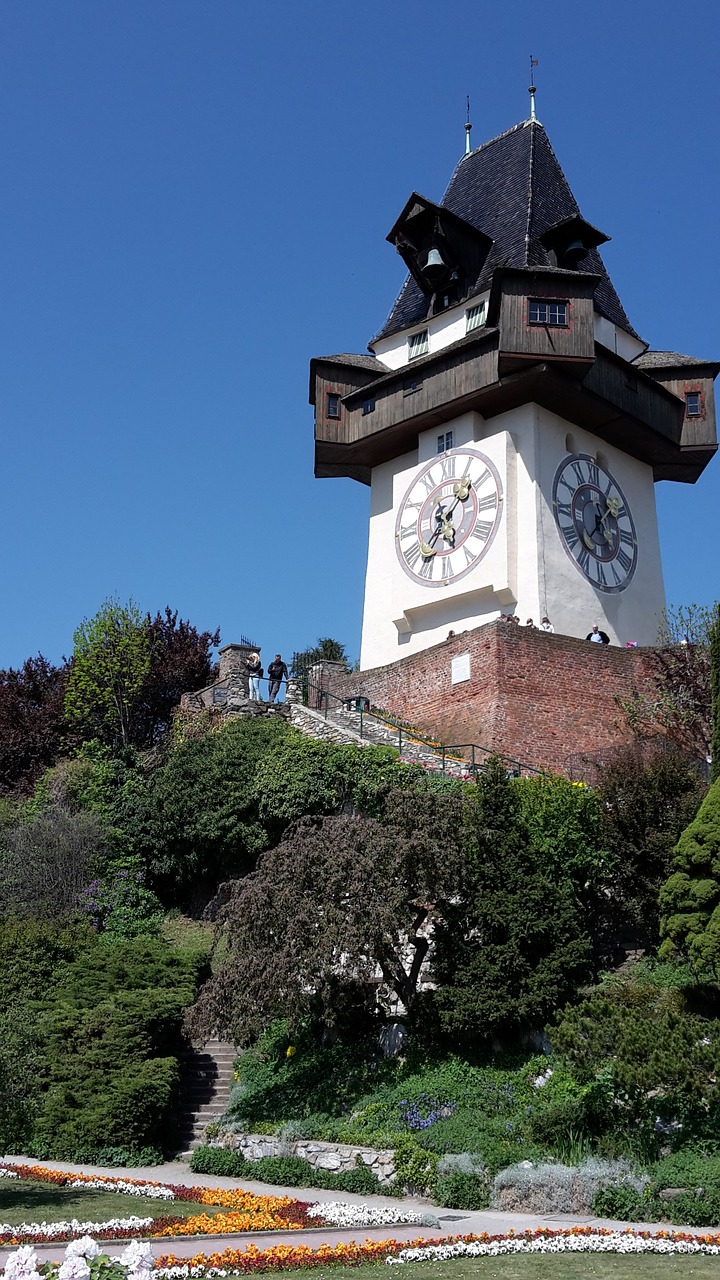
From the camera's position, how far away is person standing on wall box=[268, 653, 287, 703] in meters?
28.5

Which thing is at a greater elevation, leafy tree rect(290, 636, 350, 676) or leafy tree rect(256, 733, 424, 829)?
leafy tree rect(290, 636, 350, 676)

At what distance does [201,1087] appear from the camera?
58.6 feet

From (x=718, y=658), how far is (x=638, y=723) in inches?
345

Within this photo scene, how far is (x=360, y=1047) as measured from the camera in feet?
54.1

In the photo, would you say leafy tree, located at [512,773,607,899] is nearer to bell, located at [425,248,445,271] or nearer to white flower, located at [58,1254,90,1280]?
white flower, located at [58,1254,90,1280]

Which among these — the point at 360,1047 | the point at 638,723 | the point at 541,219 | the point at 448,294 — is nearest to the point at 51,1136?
the point at 360,1047

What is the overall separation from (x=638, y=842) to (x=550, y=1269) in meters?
8.87

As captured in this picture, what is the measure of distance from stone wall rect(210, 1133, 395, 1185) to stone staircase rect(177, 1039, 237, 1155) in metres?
0.85

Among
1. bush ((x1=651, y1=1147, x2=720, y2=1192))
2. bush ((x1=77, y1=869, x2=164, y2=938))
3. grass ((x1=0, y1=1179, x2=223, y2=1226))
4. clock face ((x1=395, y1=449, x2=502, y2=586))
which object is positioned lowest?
grass ((x1=0, y1=1179, x2=223, y2=1226))

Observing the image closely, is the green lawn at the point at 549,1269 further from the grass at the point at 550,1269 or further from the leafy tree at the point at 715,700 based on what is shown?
the leafy tree at the point at 715,700

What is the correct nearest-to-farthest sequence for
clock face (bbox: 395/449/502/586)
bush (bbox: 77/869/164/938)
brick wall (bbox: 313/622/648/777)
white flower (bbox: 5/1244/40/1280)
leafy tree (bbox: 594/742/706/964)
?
white flower (bbox: 5/1244/40/1280), leafy tree (bbox: 594/742/706/964), bush (bbox: 77/869/164/938), brick wall (bbox: 313/622/648/777), clock face (bbox: 395/449/502/586)

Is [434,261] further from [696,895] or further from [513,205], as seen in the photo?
[696,895]

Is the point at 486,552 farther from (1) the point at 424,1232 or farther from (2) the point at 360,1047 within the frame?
(1) the point at 424,1232

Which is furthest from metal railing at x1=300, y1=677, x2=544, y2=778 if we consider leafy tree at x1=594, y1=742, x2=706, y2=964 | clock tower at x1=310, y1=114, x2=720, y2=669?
clock tower at x1=310, y1=114, x2=720, y2=669
